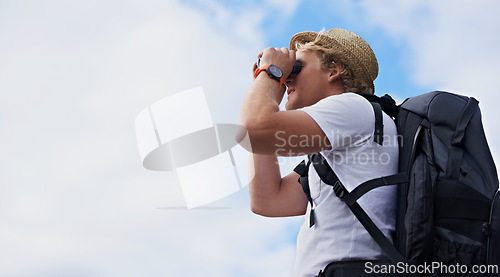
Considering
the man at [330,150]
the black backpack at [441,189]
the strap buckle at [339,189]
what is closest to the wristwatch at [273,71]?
the man at [330,150]

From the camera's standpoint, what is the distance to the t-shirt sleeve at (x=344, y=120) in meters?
2.46

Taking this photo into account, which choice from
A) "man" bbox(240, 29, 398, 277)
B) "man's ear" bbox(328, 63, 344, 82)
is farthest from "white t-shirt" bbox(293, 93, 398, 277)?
"man's ear" bbox(328, 63, 344, 82)

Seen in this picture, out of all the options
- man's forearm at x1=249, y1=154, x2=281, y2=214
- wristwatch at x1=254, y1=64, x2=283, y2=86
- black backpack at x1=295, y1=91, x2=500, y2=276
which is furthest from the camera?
man's forearm at x1=249, y1=154, x2=281, y2=214

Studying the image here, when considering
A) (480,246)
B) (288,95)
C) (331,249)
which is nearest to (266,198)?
(288,95)

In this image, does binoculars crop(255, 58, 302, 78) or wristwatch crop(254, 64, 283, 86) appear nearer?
wristwatch crop(254, 64, 283, 86)

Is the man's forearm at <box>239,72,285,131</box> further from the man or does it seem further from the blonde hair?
the blonde hair

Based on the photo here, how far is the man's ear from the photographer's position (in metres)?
3.10

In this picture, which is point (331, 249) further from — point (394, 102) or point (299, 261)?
point (394, 102)

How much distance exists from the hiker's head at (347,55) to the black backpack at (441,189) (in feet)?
1.83

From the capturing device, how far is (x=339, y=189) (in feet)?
8.18

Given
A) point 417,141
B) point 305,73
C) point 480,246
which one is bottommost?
point 480,246

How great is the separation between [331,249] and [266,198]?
0.99 metres

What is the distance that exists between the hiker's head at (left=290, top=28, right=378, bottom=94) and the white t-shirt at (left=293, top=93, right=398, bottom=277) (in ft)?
1.71

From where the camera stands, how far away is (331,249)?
2.50 m
